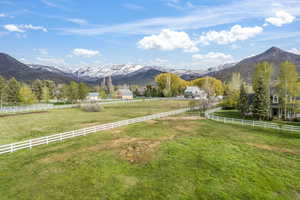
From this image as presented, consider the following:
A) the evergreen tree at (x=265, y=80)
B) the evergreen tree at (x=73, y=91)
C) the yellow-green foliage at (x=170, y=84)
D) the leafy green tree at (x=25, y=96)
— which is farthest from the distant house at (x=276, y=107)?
the leafy green tree at (x=25, y=96)

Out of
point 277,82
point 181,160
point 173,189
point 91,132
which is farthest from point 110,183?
point 277,82

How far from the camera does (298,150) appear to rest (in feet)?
54.1

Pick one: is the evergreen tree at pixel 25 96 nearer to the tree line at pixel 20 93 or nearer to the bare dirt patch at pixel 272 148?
the tree line at pixel 20 93

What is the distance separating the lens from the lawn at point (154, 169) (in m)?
9.78

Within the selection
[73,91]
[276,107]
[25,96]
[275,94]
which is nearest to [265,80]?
[275,94]

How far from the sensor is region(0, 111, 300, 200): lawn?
978cm

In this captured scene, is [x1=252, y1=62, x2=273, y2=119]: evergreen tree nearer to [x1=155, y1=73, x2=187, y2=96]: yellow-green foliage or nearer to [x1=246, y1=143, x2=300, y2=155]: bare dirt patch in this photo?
[x1=246, y1=143, x2=300, y2=155]: bare dirt patch

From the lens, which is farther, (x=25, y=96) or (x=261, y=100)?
(x=25, y=96)

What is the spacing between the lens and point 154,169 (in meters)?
12.5

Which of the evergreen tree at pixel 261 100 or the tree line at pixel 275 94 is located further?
the evergreen tree at pixel 261 100

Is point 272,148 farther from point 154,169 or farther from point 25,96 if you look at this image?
point 25,96

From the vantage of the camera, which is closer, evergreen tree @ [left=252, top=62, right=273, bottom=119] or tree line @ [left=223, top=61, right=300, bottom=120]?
tree line @ [left=223, top=61, right=300, bottom=120]

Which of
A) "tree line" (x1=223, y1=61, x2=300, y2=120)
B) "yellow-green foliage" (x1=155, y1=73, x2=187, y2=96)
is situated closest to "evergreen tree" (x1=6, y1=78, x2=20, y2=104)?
"yellow-green foliage" (x1=155, y1=73, x2=187, y2=96)

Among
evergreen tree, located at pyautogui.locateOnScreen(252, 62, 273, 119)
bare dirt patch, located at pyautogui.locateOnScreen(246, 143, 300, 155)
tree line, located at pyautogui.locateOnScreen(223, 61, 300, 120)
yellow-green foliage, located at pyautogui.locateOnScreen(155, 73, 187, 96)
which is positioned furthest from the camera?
yellow-green foliage, located at pyautogui.locateOnScreen(155, 73, 187, 96)
